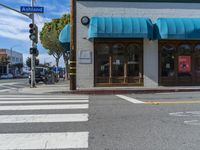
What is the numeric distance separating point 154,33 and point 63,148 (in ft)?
58.1

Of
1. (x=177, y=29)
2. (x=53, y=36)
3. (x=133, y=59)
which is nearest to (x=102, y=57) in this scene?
(x=133, y=59)

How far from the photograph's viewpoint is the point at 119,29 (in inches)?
910

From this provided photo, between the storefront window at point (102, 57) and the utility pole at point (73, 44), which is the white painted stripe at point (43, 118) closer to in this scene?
the utility pole at point (73, 44)

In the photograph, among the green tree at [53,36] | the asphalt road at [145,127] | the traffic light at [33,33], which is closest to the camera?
the asphalt road at [145,127]

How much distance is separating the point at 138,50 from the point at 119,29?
7.63 feet

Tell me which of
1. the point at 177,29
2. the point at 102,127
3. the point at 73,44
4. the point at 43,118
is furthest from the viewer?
the point at 177,29

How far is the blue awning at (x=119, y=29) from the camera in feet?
75.7

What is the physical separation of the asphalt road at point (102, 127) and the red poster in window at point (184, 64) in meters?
12.2

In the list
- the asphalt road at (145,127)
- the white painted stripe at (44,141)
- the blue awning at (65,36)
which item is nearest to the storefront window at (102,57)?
the blue awning at (65,36)

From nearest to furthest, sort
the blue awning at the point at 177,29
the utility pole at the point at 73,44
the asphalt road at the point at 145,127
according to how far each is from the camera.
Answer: the asphalt road at the point at 145,127 < the utility pole at the point at 73,44 < the blue awning at the point at 177,29

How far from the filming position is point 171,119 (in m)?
10.3

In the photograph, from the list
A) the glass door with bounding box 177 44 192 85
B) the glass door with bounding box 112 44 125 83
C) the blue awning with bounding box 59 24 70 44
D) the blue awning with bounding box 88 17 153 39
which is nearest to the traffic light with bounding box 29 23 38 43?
the blue awning with bounding box 59 24 70 44

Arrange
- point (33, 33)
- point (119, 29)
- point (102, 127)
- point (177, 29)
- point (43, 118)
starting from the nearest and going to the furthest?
point (102, 127) < point (43, 118) < point (119, 29) < point (177, 29) < point (33, 33)

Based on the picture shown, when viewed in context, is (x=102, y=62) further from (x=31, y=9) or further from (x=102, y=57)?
(x=31, y=9)
